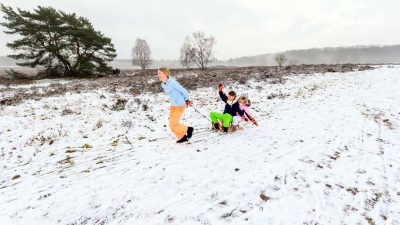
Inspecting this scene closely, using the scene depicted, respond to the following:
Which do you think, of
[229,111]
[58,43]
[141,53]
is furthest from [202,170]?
[141,53]

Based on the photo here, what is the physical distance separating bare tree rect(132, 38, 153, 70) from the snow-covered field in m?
67.7

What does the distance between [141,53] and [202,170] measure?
74.7 meters

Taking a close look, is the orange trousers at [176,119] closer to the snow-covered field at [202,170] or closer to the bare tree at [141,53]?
the snow-covered field at [202,170]

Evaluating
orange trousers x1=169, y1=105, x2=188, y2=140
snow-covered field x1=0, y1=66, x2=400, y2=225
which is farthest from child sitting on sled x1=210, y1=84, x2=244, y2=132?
orange trousers x1=169, y1=105, x2=188, y2=140

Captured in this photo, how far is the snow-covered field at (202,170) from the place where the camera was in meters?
3.87

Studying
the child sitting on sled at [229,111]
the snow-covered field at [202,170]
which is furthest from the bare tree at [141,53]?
the child sitting on sled at [229,111]

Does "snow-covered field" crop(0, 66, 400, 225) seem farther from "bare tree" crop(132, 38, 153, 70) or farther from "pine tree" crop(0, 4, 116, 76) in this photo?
"bare tree" crop(132, 38, 153, 70)

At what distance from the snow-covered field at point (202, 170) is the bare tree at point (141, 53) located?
6771 cm

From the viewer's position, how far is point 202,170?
524 cm

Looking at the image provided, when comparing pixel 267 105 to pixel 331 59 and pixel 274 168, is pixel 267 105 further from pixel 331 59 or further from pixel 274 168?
pixel 331 59

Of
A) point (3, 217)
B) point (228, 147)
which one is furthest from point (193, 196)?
point (3, 217)

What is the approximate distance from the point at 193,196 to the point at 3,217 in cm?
310

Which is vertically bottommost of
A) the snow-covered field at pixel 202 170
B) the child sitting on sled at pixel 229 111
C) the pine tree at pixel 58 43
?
the snow-covered field at pixel 202 170

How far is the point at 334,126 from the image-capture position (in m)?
8.28
